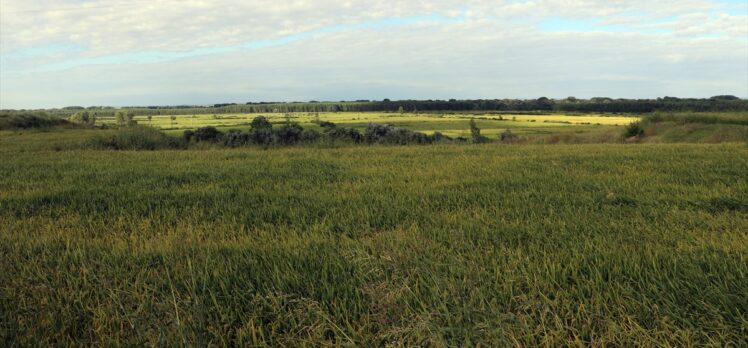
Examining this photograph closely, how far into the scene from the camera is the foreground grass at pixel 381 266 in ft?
7.42

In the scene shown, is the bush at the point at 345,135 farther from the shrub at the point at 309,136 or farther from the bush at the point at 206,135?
the bush at the point at 206,135

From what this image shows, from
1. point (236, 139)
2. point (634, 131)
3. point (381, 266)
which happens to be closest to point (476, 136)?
point (634, 131)

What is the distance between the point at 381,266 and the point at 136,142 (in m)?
22.4

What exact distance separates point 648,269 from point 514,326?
53.8 inches

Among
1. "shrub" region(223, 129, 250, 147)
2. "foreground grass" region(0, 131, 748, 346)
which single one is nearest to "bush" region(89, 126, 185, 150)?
"shrub" region(223, 129, 250, 147)

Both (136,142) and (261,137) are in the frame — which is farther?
(261,137)

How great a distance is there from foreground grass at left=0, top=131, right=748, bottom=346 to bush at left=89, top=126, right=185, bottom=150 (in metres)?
15.9

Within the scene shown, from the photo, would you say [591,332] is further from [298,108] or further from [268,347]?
[298,108]

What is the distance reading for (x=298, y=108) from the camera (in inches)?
5915

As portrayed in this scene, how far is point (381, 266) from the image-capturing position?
303 cm

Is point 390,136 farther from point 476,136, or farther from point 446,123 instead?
point 446,123

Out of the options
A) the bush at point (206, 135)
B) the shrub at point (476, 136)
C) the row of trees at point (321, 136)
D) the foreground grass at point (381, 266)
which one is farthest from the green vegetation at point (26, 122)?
→ the foreground grass at point (381, 266)

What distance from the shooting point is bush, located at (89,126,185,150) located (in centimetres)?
2066

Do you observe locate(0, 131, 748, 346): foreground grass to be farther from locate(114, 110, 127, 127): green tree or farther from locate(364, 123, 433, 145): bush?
locate(114, 110, 127, 127): green tree
